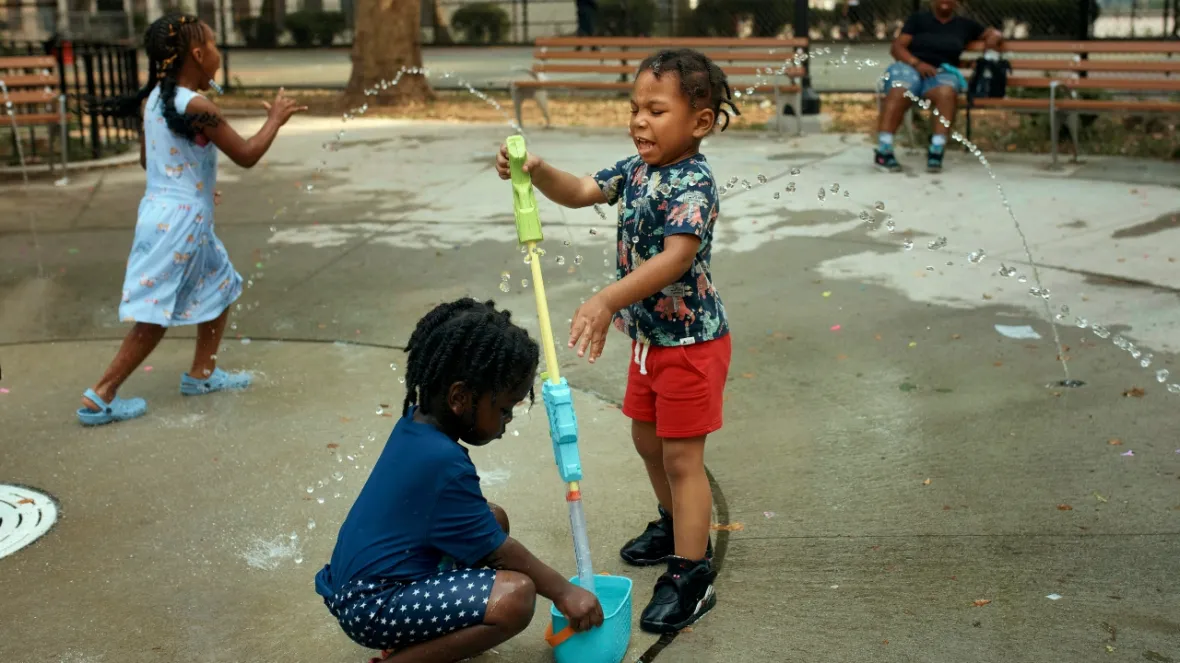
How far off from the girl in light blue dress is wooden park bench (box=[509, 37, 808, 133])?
6.08 meters

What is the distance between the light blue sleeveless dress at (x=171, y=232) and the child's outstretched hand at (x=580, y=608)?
96.4 inches

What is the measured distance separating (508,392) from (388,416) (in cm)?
193

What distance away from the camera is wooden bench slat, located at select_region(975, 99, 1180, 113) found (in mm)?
8773

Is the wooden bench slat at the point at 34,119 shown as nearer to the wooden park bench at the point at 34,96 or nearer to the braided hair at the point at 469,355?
the wooden park bench at the point at 34,96

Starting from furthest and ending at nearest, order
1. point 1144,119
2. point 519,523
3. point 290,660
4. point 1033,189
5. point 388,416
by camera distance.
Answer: point 1144,119 < point 1033,189 < point 388,416 < point 519,523 < point 290,660

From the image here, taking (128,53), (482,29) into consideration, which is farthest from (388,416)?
(482,29)

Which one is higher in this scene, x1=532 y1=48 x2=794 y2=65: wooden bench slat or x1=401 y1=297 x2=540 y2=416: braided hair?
x1=532 y1=48 x2=794 y2=65: wooden bench slat

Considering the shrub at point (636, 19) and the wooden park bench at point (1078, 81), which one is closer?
the wooden park bench at point (1078, 81)

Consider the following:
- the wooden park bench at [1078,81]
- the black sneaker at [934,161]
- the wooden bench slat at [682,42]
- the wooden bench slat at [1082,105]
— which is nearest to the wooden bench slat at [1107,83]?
the wooden park bench at [1078,81]

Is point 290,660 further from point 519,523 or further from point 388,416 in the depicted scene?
point 388,416

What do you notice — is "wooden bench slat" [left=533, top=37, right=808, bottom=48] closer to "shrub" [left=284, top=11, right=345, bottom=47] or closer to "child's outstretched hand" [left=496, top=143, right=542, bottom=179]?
"child's outstretched hand" [left=496, top=143, right=542, bottom=179]

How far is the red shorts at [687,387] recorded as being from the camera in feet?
10.4

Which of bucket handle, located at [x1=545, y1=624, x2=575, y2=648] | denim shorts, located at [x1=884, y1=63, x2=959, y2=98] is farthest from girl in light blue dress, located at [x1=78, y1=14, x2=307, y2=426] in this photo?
denim shorts, located at [x1=884, y1=63, x2=959, y2=98]

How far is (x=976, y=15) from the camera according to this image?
645 inches
